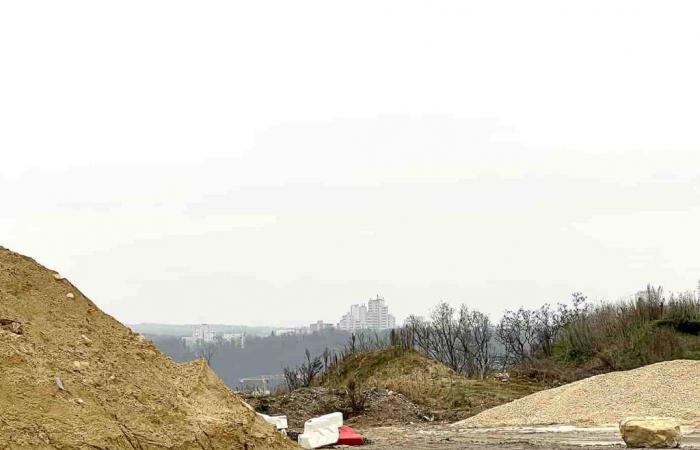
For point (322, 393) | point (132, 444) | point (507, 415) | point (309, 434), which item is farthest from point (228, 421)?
point (322, 393)

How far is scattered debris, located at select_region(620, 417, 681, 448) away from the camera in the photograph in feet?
49.9

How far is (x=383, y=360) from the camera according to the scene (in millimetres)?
35469

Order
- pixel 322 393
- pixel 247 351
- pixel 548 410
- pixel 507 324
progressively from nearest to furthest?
pixel 548 410 → pixel 322 393 → pixel 507 324 → pixel 247 351

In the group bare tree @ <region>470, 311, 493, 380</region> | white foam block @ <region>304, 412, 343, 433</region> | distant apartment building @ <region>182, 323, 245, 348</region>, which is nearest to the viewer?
white foam block @ <region>304, 412, 343, 433</region>

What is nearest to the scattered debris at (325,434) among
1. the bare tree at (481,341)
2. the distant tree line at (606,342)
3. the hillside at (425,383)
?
the hillside at (425,383)

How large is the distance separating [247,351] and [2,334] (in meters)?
85.5

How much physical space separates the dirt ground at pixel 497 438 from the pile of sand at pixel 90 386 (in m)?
5.28

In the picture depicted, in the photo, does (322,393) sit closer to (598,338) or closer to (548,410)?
(548,410)

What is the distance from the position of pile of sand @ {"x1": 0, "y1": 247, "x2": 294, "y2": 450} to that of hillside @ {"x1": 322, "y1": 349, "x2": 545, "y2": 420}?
1374 centimetres

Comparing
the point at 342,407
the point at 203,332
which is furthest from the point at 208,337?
the point at 342,407

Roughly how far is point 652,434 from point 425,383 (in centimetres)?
1545

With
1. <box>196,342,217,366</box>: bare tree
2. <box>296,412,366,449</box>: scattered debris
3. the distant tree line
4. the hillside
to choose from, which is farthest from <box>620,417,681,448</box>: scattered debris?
the distant tree line

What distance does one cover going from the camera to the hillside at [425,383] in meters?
27.4

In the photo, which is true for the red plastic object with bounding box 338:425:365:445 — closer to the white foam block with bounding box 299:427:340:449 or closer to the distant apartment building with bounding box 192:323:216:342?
the white foam block with bounding box 299:427:340:449
